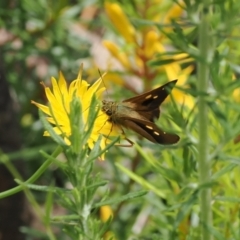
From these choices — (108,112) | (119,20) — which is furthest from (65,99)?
(119,20)

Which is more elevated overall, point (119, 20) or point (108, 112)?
point (119, 20)

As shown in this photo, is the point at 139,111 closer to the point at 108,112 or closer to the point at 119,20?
the point at 108,112

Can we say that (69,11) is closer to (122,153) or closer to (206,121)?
(122,153)

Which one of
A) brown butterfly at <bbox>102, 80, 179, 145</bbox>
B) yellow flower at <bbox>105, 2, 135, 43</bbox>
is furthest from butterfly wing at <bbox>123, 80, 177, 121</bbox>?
yellow flower at <bbox>105, 2, 135, 43</bbox>

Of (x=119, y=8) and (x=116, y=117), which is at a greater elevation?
(x=119, y=8)

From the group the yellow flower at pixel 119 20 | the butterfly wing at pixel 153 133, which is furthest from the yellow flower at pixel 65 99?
the yellow flower at pixel 119 20

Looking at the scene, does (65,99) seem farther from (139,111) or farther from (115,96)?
(115,96)

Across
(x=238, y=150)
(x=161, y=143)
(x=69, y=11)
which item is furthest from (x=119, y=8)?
(x=161, y=143)

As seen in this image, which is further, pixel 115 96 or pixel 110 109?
pixel 115 96
